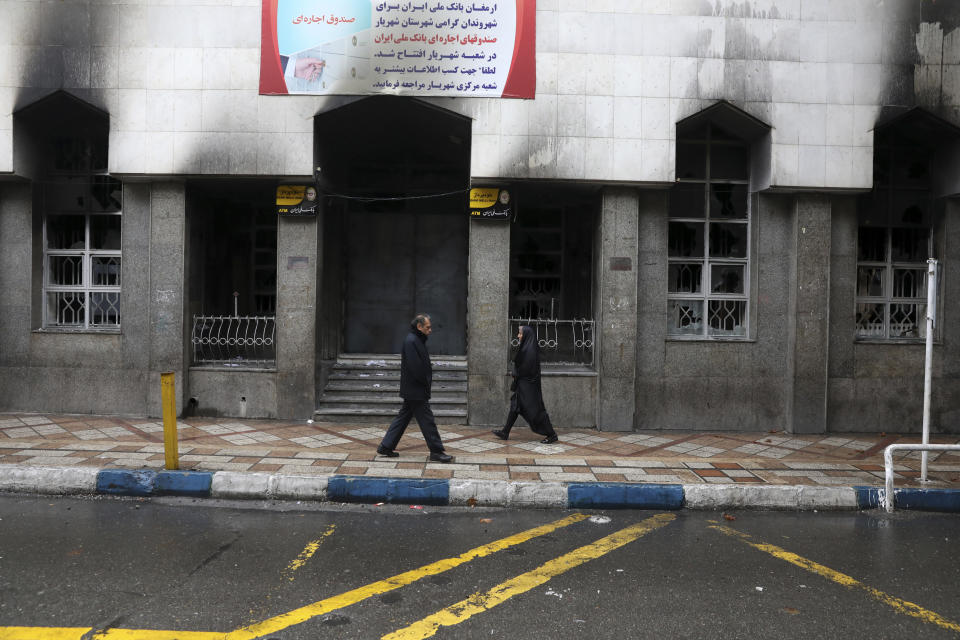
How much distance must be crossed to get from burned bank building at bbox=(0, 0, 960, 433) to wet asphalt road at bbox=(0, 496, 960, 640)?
3765 millimetres

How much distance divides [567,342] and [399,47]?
5.20m

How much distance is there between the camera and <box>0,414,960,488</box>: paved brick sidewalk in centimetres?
681

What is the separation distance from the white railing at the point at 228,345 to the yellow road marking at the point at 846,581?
732 centimetres

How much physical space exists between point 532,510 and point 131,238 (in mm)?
7506

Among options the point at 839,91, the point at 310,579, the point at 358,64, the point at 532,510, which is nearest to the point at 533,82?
the point at 358,64

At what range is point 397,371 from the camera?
1079 centimetres

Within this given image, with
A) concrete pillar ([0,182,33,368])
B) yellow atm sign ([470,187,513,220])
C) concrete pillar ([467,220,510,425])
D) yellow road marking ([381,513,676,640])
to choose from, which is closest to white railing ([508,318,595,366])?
concrete pillar ([467,220,510,425])

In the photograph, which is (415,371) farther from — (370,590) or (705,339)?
(705,339)

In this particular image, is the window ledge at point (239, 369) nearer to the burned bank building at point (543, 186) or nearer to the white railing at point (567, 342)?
the burned bank building at point (543, 186)

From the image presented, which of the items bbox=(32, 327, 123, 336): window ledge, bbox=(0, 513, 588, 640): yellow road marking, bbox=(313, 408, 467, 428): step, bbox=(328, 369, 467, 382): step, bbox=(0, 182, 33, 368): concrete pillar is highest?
bbox=(0, 182, 33, 368): concrete pillar

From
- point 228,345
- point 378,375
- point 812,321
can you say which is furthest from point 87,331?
point 812,321

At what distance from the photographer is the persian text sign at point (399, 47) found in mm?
9180

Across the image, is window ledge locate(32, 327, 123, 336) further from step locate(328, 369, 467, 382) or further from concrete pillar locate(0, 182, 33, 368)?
step locate(328, 369, 467, 382)

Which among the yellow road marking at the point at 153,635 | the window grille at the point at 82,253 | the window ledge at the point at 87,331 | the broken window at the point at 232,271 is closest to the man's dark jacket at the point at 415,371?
the broken window at the point at 232,271
